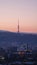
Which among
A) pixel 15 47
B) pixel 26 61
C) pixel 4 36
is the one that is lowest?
pixel 26 61

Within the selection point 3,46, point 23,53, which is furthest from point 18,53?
point 3,46

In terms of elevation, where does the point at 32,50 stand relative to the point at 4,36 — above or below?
below

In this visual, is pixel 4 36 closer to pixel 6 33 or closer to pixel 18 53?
pixel 6 33

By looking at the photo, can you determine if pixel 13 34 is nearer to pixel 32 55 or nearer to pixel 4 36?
pixel 4 36

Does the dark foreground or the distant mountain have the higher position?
the distant mountain

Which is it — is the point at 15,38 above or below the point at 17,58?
above

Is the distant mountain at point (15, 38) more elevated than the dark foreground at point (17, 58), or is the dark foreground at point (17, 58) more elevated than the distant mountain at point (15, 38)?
the distant mountain at point (15, 38)

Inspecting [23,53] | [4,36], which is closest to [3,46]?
[4,36]
